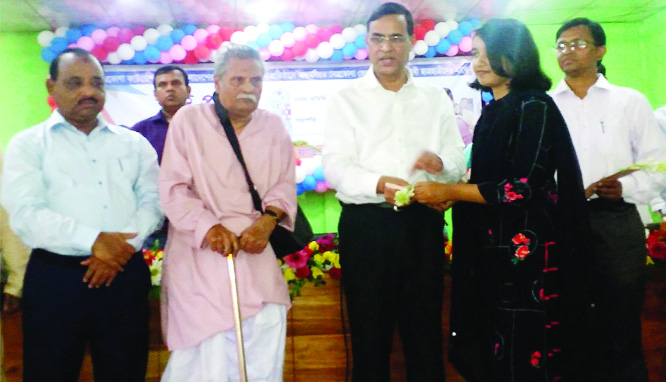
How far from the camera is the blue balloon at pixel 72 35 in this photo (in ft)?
15.2

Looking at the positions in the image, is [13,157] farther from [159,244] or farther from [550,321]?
[550,321]

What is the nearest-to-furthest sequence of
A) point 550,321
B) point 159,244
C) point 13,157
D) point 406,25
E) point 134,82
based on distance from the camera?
point 550,321, point 13,157, point 406,25, point 159,244, point 134,82

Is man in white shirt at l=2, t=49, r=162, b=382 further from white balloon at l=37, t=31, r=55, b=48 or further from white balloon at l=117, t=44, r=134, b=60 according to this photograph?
white balloon at l=37, t=31, r=55, b=48

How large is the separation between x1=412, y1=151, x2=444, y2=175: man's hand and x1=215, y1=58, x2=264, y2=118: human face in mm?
643

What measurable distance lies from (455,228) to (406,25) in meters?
0.81

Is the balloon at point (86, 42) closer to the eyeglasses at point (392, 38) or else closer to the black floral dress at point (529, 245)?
the eyeglasses at point (392, 38)

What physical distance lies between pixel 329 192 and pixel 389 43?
3.28m

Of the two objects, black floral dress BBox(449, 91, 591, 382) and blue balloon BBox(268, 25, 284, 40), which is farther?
blue balloon BBox(268, 25, 284, 40)

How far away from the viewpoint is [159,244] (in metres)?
2.81

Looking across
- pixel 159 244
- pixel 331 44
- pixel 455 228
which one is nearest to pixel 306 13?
pixel 331 44

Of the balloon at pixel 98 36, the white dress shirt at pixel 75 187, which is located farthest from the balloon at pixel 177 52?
the white dress shirt at pixel 75 187

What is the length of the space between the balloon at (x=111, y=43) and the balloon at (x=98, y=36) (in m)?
0.03

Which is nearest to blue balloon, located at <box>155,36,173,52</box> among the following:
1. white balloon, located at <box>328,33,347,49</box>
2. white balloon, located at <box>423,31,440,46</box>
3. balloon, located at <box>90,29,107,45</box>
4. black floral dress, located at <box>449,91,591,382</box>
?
balloon, located at <box>90,29,107,45</box>

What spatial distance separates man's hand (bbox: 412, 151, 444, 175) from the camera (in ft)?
6.28
